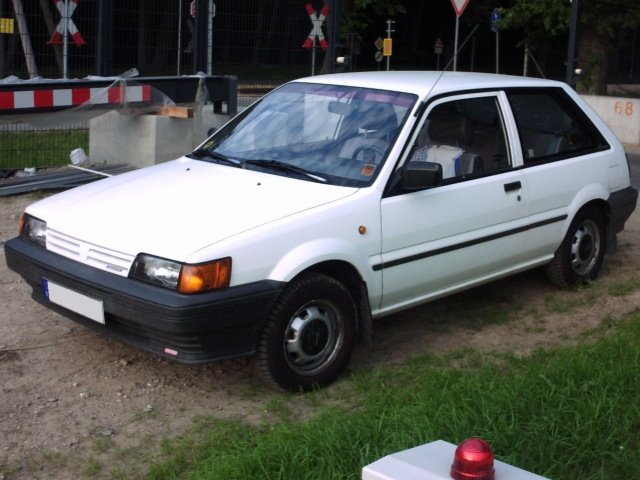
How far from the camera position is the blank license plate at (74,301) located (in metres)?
4.78

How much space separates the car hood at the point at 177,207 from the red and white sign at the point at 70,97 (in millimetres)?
3770

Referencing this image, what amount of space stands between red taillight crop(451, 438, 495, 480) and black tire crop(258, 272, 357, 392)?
8.44ft

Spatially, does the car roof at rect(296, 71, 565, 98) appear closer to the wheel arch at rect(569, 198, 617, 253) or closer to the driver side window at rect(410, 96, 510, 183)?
the driver side window at rect(410, 96, 510, 183)

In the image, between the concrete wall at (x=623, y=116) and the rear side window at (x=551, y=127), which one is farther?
the concrete wall at (x=623, y=116)

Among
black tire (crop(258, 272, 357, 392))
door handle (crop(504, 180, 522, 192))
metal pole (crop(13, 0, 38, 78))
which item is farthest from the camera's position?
metal pole (crop(13, 0, 38, 78))

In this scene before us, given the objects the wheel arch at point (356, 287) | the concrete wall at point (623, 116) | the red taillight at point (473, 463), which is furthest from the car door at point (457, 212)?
the concrete wall at point (623, 116)

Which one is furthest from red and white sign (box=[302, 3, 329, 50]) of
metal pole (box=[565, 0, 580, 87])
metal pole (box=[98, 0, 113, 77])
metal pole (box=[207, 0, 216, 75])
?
metal pole (box=[565, 0, 580, 87])

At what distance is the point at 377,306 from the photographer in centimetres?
537

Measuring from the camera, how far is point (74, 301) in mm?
4902

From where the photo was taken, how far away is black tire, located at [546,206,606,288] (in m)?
6.74

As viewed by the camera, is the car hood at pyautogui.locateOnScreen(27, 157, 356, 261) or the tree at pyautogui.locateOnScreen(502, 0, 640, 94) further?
the tree at pyautogui.locateOnScreen(502, 0, 640, 94)

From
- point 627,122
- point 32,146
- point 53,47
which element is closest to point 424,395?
point 53,47

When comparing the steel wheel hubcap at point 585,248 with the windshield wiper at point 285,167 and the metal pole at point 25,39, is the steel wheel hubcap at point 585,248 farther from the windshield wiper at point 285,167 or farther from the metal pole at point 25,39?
the metal pole at point 25,39

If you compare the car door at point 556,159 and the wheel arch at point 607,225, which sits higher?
the car door at point 556,159
